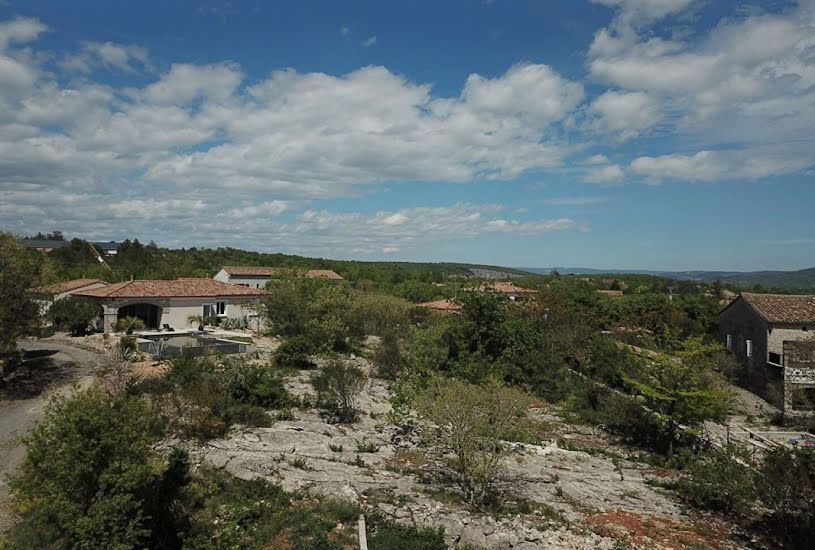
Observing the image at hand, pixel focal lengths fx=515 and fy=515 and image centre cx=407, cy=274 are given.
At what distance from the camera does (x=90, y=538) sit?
26.9 ft

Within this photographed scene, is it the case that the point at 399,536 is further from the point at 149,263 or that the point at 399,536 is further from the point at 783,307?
the point at 149,263

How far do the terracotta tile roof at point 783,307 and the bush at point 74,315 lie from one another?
44.4 m

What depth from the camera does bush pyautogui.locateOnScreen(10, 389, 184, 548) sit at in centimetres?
831

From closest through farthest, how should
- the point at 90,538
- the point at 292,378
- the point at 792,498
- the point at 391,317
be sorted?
the point at 90,538
the point at 792,498
the point at 292,378
the point at 391,317

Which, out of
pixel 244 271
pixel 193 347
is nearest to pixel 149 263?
pixel 244 271

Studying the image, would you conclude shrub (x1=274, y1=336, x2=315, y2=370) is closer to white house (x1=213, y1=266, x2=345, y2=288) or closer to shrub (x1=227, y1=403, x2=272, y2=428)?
shrub (x1=227, y1=403, x2=272, y2=428)

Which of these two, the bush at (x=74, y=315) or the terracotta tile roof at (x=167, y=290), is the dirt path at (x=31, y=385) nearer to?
the bush at (x=74, y=315)

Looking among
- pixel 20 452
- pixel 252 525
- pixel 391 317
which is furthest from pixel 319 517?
pixel 391 317

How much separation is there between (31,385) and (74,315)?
14.2m

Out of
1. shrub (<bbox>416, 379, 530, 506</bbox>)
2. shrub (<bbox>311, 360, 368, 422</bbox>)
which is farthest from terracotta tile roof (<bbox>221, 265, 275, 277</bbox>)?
shrub (<bbox>416, 379, 530, 506</bbox>)

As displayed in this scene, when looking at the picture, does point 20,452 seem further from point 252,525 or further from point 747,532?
point 747,532

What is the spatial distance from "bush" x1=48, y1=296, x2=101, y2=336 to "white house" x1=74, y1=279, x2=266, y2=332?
41.3 inches

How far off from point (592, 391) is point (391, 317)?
18.3 meters

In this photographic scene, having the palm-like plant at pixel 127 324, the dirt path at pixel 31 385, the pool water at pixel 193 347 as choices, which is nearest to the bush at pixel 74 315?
the palm-like plant at pixel 127 324
